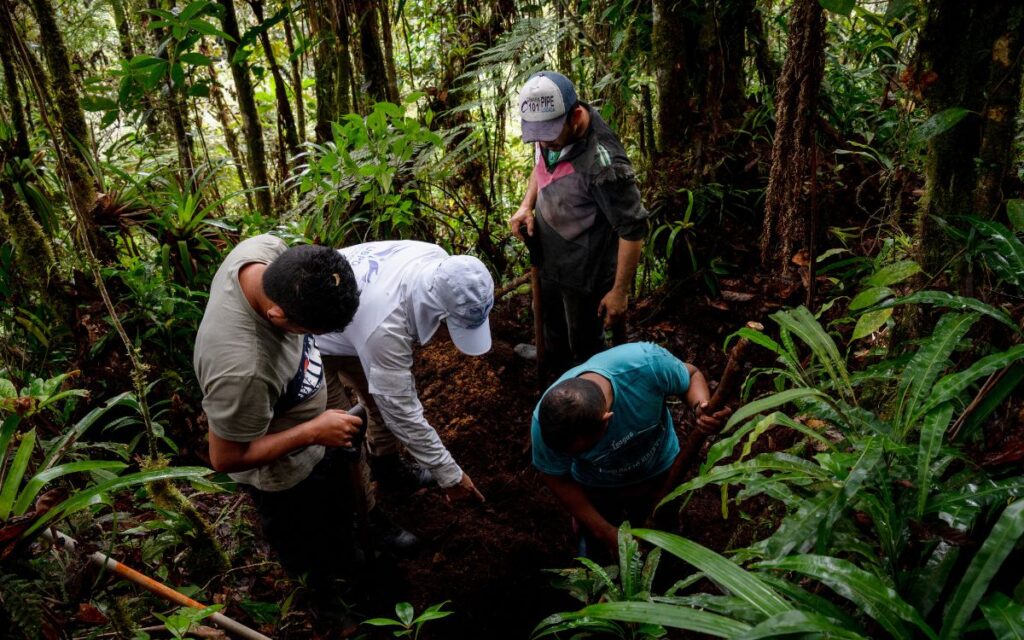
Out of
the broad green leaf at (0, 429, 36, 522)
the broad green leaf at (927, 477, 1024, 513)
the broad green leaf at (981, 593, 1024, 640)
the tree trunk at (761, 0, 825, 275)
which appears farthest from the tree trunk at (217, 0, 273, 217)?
the broad green leaf at (981, 593, 1024, 640)

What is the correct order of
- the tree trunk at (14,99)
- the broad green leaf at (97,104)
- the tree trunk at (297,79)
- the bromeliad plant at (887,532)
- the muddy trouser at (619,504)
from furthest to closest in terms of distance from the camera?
1. the tree trunk at (297,79)
2. the broad green leaf at (97,104)
3. the tree trunk at (14,99)
4. the muddy trouser at (619,504)
5. the bromeliad plant at (887,532)

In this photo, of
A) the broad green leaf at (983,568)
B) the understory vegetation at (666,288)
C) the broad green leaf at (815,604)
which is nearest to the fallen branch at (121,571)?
the understory vegetation at (666,288)

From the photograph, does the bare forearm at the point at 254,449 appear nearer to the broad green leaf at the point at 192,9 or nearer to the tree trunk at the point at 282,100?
the broad green leaf at the point at 192,9

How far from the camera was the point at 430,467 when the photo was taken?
2426 mm

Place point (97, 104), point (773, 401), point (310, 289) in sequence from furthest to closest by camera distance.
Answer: point (97, 104)
point (310, 289)
point (773, 401)

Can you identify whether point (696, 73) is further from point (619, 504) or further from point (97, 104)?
point (97, 104)

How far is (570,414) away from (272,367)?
39.6 inches

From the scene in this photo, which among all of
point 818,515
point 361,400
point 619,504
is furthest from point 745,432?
point 361,400

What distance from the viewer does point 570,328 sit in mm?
3455

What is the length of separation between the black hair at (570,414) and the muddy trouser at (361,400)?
3.18 feet

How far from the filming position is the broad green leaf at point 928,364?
1.37 metres

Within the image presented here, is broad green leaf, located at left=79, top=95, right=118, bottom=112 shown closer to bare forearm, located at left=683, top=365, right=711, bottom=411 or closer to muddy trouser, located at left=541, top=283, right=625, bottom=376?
muddy trouser, located at left=541, top=283, right=625, bottom=376

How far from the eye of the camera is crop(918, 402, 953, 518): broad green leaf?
123 cm

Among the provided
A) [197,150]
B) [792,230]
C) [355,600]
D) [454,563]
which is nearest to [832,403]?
[792,230]
